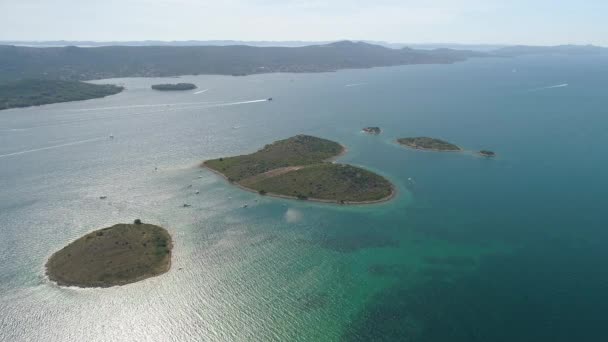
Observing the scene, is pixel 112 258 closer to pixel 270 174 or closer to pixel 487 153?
pixel 270 174

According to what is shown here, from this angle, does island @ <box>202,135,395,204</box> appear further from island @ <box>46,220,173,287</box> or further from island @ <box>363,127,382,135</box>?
island @ <box>363,127,382,135</box>

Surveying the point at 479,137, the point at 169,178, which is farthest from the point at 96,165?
the point at 479,137

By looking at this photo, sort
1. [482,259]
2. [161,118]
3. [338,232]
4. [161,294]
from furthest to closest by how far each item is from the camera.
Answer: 1. [161,118]
2. [338,232]
3. [482,259]
4. [161,294]

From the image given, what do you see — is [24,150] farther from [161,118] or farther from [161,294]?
[161,294]

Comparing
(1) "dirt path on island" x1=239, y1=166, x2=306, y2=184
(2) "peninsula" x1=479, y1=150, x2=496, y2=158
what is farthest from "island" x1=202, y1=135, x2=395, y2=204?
(2) "peninsula" x1=479, y1=150, x2=496, y2=158

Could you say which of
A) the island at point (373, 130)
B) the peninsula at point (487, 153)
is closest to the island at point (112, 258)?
the island at point (373, 130)

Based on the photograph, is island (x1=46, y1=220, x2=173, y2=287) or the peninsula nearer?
island (x1=46, y1=220, x2=173, y2=287)

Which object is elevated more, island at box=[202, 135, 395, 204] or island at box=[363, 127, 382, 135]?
island at box=[363, 127, 382, 135]
